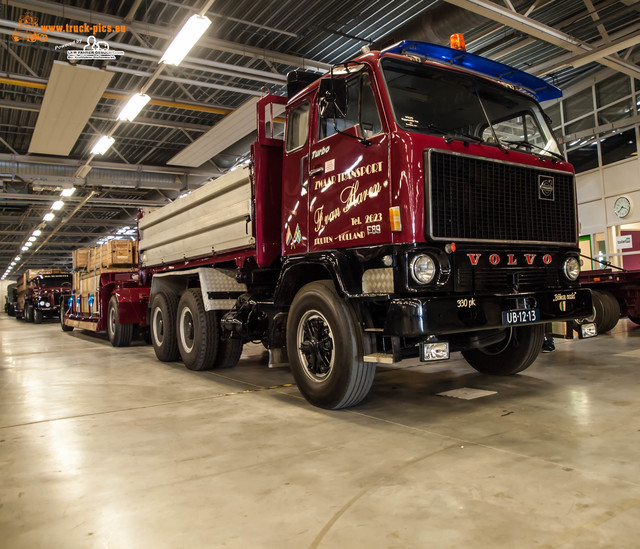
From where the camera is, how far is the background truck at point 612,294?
9797 mm

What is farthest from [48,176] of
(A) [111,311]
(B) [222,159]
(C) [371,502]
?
(C) [371,502]

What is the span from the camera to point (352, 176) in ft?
14.5

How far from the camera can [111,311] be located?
11312mm

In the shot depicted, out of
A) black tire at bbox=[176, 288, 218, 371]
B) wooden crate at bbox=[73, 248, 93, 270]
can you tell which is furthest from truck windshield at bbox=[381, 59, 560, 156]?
wooden crate at bbox=[73, 248, 93, 270]

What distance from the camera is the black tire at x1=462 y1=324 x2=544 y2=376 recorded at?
215 inches

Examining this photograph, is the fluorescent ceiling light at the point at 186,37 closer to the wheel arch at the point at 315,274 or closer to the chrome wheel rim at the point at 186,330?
the chrome wheel rim at the point at 186,330

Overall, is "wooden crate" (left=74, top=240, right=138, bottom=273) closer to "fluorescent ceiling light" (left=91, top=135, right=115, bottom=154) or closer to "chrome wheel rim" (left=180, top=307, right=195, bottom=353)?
"fluorescent ceiling light" (left=91, top=135, right=115, bottom=154)

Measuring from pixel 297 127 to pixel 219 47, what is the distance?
551cm

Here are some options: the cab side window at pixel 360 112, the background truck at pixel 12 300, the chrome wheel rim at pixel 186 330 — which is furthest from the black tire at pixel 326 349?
the background truck at pixel 12 300

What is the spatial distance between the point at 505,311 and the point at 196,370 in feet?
14.1

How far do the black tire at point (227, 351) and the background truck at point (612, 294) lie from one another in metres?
6.54

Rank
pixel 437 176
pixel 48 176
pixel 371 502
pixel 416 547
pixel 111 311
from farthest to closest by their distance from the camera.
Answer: pixel 48 176 → pixel 111 311 → pixel 437 176 → pixel 371 502 → pixel 416 547

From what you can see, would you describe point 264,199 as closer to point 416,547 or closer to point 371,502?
point 371,502

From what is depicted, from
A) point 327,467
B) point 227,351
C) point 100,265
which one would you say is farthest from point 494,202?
point 100,265
